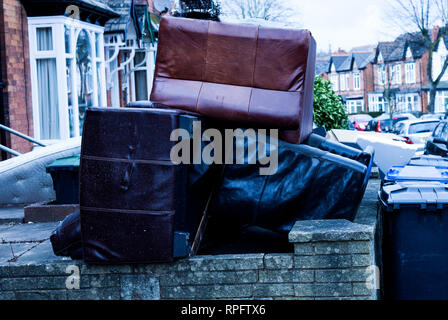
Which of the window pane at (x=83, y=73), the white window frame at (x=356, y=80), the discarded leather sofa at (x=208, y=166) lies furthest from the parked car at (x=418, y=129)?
the white window frame at (x=356, y=80)

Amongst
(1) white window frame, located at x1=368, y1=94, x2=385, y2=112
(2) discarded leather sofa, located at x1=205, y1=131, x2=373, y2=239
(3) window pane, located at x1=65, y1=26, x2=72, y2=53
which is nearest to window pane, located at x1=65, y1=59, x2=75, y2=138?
(3) window pane, located at x1=65, y1=26, x2=72, y2=53

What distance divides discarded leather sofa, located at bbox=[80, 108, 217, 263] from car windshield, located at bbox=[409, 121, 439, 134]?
19.0 meters

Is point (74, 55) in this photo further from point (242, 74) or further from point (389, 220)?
point (389, 220)

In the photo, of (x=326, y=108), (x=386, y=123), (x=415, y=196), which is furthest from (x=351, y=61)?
(x=415, y=196)

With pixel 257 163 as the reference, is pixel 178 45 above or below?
above

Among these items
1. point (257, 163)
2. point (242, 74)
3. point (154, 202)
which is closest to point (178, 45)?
point (242, 74)

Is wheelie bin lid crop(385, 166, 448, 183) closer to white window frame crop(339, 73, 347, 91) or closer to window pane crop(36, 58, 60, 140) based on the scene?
window pane crop(36, 58, 60, 140)

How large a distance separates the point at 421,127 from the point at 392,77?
4198 cm

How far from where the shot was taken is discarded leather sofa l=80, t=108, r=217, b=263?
3.94 metres

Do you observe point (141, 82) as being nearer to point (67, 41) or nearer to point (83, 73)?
point (83, 73)

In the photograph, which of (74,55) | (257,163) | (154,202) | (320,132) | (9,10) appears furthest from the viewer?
(74,55)

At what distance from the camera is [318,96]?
12375 millimetres

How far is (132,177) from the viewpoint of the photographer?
3939 millimetres
